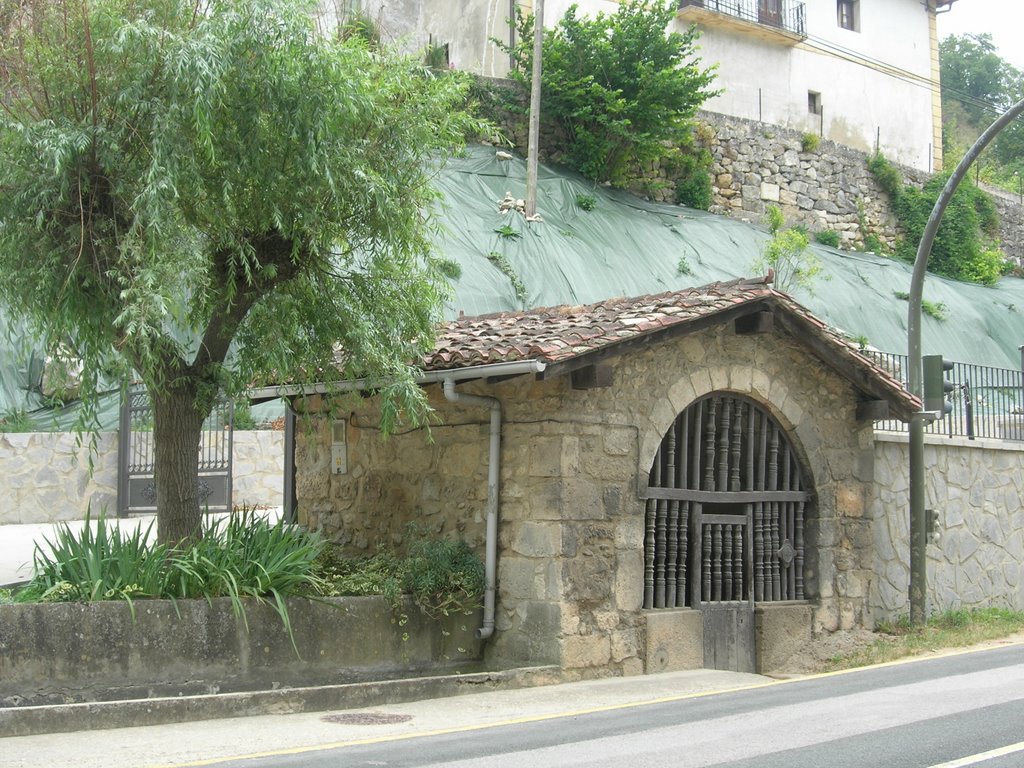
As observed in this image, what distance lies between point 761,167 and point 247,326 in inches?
→ 975

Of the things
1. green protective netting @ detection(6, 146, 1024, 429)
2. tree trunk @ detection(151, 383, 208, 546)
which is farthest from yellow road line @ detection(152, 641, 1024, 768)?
green protective netting @ detection(6, 146, 1024, 429)

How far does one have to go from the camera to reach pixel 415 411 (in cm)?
891

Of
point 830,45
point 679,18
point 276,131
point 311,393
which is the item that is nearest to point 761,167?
point 679,18

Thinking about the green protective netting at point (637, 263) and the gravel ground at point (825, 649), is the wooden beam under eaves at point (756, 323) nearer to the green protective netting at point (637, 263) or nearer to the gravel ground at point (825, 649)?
the gravel ground at point (825, 649)

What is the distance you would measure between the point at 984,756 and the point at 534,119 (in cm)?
2197

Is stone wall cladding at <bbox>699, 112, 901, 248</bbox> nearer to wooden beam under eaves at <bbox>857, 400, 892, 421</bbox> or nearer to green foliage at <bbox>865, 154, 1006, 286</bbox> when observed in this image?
green foliage at <bbox>865, 154, 1006, 286</bbox>

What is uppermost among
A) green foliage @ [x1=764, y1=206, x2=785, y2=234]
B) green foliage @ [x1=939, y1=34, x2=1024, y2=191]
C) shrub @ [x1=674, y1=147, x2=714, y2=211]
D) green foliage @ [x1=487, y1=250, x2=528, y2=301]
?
green foliage @ [x1=939, y1=34, x2=1024, y2=191]

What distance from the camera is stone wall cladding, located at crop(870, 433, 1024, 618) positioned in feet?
41.4

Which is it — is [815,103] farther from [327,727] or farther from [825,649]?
[327,727]

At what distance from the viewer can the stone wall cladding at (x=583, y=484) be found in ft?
31.0

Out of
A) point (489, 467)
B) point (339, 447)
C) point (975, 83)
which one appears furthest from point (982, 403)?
point (975, 83)

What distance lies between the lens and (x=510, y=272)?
76.6ft

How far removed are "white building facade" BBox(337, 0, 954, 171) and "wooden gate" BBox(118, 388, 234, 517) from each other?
52.4 ft

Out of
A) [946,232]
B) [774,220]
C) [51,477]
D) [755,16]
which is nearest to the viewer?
[51,477]
